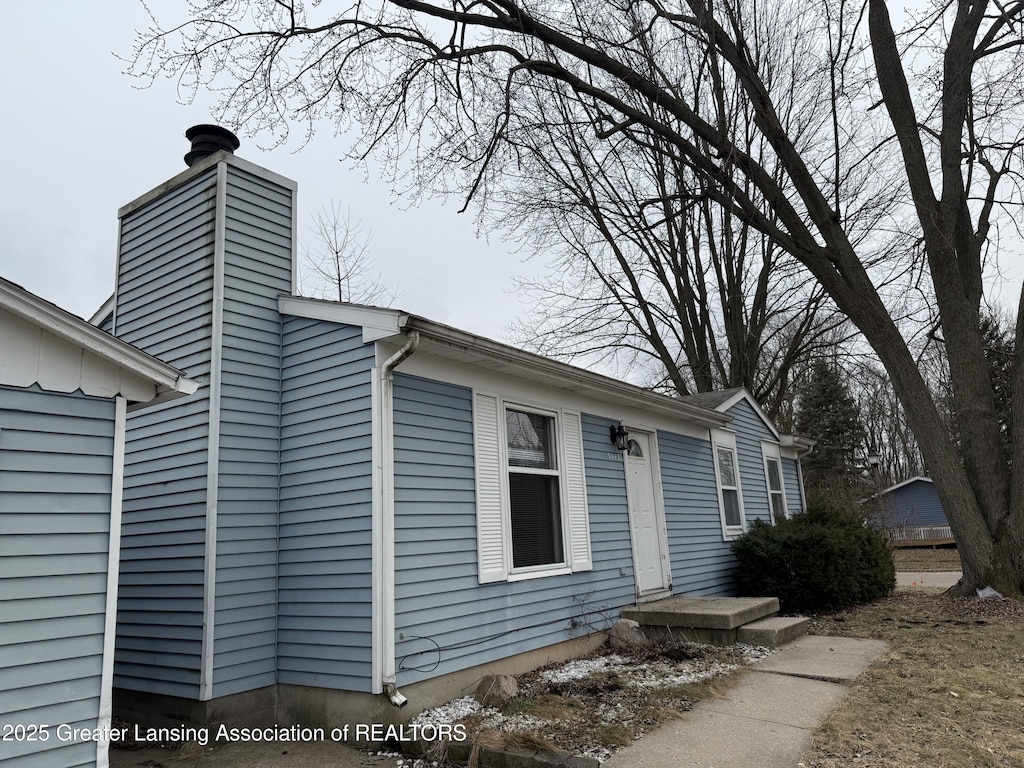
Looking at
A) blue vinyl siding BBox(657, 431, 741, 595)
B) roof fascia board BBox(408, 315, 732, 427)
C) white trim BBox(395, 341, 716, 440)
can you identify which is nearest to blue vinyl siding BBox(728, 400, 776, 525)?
blue vinyl siding BBox(657, 431, 741, 595)

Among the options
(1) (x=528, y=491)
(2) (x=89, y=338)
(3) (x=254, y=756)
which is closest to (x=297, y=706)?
(3) (x=254, y=756)

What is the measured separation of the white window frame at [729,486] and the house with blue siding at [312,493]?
4.00 m

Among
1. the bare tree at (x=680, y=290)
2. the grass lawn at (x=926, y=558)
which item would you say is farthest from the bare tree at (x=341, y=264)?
the grass lawn at (x=926, y=558)

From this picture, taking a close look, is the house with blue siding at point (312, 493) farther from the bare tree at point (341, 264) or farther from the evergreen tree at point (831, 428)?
the evergreen tree at point (831, 428)

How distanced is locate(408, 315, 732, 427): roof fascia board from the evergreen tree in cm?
2075

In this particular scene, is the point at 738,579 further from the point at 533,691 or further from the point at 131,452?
the point at 131,452

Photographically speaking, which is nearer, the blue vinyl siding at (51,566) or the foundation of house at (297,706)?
the blue vinyl siding at (51,566)

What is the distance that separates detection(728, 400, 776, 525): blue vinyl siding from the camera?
11320 mm

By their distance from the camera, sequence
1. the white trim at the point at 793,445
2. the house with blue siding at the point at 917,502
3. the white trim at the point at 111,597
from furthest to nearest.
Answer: the house with blue siding at the point at 917,502
the white trim at the point at 793,445
the white trim at the point at 111,597

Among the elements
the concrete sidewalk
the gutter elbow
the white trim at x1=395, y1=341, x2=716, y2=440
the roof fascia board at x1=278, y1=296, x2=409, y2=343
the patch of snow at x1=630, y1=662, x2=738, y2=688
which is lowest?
the concrete sidewalk

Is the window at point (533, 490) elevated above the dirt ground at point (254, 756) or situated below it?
above

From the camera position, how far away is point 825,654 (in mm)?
6438

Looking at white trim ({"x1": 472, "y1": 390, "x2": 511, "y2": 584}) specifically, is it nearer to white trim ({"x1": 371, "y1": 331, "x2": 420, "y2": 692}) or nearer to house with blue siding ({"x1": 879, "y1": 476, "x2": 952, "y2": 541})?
white trim ({"x1": 371, "y1": 331, "x2": 420, "y2": 692})

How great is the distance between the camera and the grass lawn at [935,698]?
3871 mm
